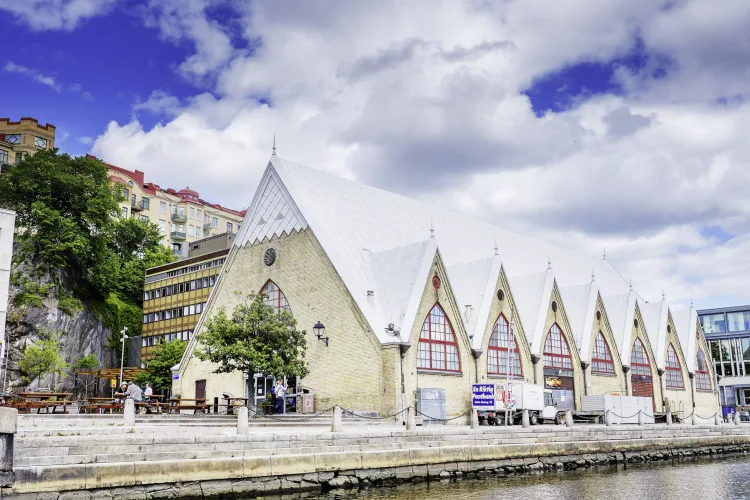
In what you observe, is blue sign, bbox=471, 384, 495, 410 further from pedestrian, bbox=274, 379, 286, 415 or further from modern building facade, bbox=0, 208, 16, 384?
modern building facade, bbox=0, 208, 16, 384

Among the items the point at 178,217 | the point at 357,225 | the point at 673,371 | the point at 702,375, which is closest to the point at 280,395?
the point at 357,225

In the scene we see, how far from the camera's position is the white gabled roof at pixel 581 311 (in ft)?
167

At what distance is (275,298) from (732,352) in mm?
49414

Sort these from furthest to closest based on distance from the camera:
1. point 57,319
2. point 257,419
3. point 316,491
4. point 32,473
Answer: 1. point 57,319
2. point 257,419
3. point 316,491
4. point 32,473

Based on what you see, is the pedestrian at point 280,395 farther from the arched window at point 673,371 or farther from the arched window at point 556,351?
the arched window at point 673,371

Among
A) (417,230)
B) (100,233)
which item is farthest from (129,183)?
(417,230)

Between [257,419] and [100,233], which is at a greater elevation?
[100,233]

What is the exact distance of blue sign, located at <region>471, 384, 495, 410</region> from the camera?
128 ft

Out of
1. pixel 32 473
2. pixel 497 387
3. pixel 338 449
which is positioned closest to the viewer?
pixel 32 473

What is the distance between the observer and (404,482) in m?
24.2

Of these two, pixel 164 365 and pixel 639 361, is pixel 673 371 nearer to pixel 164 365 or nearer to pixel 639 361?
pixel 639 361

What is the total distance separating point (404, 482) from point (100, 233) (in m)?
51.3

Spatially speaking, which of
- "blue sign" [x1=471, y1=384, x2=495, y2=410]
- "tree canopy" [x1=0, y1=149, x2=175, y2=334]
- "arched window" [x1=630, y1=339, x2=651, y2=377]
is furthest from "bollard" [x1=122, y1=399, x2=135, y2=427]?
"tree canopy" [x1=0, y1=149, x2=175, y2=334]

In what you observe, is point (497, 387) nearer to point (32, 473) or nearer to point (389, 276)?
point (389, 276)
